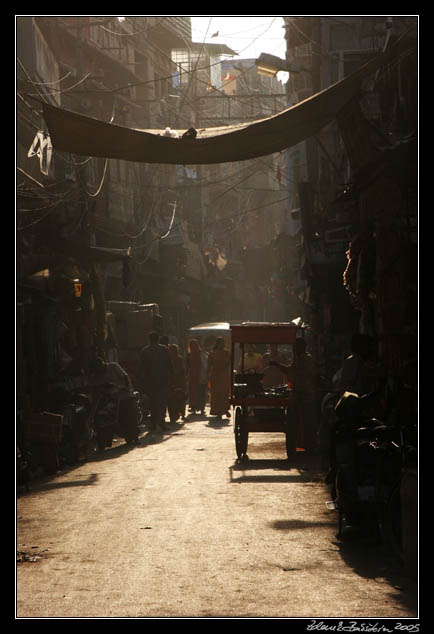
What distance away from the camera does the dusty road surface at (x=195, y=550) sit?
654 cm

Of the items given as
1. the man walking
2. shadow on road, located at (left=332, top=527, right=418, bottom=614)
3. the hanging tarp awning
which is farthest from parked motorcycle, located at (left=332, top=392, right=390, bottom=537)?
the man walking

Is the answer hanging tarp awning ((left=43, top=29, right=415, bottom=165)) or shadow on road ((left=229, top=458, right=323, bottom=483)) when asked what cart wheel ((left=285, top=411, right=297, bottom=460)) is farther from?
hanging tarp awning ((left=43, top=29, right=415, bottom=165))

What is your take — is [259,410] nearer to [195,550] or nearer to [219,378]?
[195,550]

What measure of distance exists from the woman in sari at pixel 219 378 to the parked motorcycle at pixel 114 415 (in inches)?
220

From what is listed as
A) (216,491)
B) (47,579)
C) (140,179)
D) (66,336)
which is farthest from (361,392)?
(140,179)

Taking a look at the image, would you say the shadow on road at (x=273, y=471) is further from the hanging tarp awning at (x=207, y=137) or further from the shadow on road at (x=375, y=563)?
the hanging tarp awning at (x=207, y=137)

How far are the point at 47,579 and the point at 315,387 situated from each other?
9559 mm

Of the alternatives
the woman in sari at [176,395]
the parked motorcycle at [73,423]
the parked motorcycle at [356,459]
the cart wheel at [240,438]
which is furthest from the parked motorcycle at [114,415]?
the parked motorcycle at [356,459]

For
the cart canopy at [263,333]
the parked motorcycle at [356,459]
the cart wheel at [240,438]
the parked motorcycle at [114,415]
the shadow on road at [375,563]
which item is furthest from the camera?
the parked motorcycle at [114,415]

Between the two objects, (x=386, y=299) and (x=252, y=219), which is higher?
(x=252, y=219)

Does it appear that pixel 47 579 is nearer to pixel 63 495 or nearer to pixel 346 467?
pixel 346 467

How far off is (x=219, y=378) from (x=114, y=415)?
22.5ft

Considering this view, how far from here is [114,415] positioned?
17.6 meters

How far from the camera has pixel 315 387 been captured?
1662 centimetres
